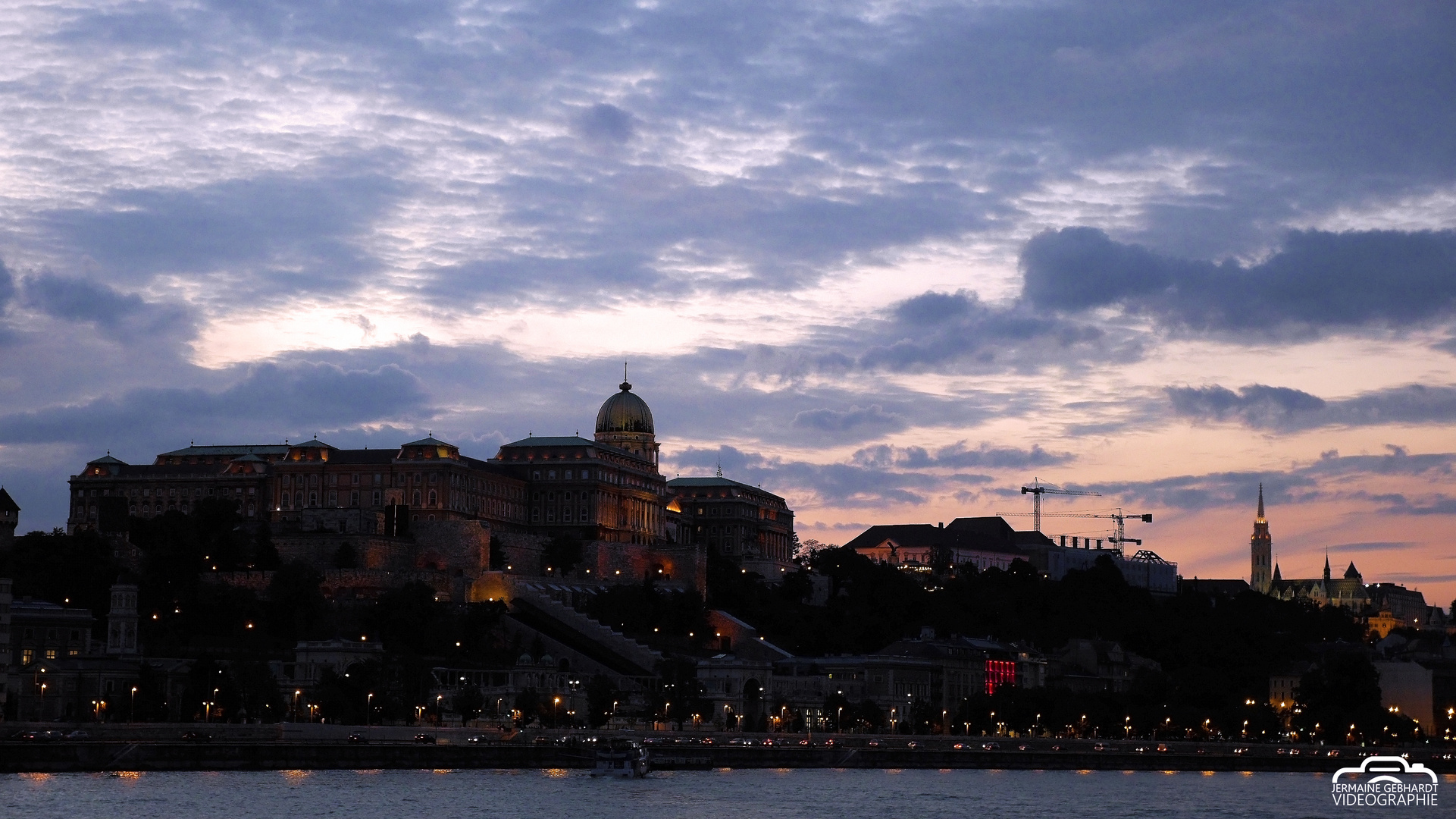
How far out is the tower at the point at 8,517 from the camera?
541ft

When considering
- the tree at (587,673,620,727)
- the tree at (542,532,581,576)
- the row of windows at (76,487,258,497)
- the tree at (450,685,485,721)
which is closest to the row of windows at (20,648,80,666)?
the tree at (450,685,485,721)

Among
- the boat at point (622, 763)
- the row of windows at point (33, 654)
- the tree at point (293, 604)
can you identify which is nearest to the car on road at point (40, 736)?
the row of windows at point (33, 654)

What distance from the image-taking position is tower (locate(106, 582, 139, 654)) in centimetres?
13750

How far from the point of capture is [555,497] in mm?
199250

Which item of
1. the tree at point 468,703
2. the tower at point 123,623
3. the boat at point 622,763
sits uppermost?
the tower at point 123,623

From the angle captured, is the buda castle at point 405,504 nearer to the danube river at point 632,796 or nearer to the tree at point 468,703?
the tree at point 468,703

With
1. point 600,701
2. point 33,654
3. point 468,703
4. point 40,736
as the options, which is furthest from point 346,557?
point 40,736

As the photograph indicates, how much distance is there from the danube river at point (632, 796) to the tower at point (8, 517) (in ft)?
185

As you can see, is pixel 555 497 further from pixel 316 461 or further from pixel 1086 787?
pixel 1086 787

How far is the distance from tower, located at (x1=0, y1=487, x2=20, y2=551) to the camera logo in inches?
3506

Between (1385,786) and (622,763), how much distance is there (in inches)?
1764

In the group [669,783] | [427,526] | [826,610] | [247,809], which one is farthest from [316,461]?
[247,809]

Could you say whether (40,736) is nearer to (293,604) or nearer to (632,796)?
(632,796)

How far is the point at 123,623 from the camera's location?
454ft
